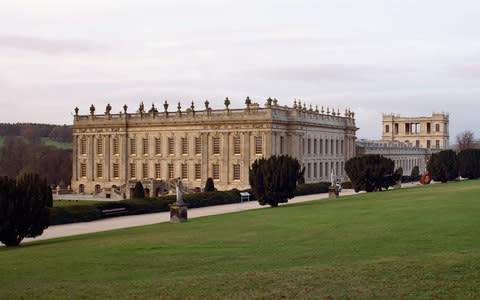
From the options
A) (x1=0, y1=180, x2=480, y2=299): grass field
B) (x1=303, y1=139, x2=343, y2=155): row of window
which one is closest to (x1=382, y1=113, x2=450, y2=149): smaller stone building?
(x1=303, y1=139, x2=343, y2=155): row of window

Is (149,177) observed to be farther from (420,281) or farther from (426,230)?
(420,281)

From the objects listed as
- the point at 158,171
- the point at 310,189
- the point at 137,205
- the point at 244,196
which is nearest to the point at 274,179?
the point at 137,205

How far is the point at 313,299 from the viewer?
41.6 feet

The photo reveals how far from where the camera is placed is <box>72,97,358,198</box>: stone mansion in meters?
69.6

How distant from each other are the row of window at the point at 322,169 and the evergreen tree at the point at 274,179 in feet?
107

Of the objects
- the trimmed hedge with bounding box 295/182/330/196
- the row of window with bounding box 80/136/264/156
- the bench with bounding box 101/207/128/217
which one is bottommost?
the bench with bounding box 101/207/128/217

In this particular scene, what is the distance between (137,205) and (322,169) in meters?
39.1

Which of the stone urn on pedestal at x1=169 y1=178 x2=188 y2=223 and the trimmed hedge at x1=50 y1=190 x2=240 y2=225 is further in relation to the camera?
the trimmed hedge at x1=50 y1=190 x2=240 y2=225

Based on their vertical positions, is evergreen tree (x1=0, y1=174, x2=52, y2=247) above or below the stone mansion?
below

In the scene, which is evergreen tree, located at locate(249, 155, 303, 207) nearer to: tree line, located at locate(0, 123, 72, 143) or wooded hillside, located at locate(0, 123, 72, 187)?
wooded hillside, located at locate(0, 123, 72, 187)

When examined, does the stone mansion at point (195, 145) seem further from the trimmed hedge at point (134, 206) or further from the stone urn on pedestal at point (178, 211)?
the stone urn on pedestal at point (178, 211)

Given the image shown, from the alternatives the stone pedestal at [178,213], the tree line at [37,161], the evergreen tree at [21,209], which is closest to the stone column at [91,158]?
the tree line at [37,161]

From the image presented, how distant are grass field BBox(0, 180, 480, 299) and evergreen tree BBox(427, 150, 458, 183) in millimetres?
44562

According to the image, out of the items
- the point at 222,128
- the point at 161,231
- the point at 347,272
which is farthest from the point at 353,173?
the point at 347,272
